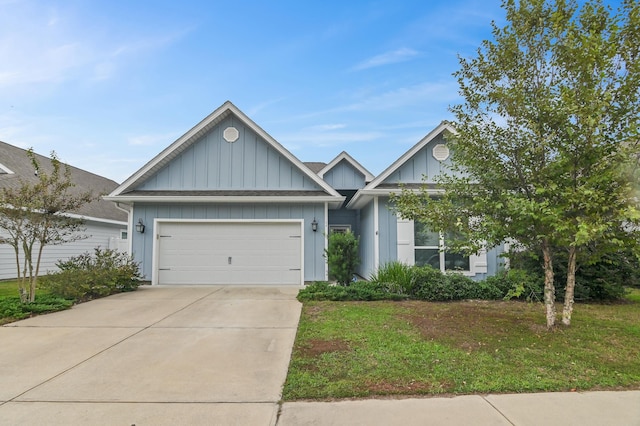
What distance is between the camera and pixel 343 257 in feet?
31.3

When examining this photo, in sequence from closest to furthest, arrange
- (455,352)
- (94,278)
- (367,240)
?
(455,352)
(94,278)
(367,240)

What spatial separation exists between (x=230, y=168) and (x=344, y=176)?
6867 millimetres

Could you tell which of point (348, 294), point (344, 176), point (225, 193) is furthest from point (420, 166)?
point (344, 176)

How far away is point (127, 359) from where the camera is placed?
4.42 meters

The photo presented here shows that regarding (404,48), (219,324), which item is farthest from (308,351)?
(404,48)

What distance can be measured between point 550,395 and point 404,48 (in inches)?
453

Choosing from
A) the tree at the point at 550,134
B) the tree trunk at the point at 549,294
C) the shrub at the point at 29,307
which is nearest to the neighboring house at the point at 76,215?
the shrub at the point at 29,307

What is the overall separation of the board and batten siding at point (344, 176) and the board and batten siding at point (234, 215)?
581cm

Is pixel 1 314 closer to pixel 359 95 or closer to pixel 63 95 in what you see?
pixel 63 95

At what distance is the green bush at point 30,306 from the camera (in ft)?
22.1

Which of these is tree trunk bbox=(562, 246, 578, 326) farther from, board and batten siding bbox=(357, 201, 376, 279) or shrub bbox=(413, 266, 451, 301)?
board and batten siding bbox=(357, 201, 376, 279)

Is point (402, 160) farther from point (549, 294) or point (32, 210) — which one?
point (32, 210)

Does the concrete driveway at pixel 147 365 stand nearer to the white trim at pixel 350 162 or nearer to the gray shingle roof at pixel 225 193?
the gray shingle roof at pixel 225 193

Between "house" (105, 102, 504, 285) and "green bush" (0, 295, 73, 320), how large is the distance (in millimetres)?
3395
